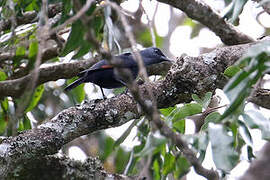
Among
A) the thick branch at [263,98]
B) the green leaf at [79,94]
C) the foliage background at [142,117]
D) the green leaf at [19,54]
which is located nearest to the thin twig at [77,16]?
the foliage background at [142,117]

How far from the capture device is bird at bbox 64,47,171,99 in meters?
4.55

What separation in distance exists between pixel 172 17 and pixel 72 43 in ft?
16.8

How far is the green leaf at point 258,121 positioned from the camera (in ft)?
7.33

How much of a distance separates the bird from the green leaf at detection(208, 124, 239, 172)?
214cm

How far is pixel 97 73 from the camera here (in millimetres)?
4680

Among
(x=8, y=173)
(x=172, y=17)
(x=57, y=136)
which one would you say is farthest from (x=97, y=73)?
(x=172, y=17)

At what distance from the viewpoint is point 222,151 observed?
2158mm

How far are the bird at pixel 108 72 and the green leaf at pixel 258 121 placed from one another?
2.01 m

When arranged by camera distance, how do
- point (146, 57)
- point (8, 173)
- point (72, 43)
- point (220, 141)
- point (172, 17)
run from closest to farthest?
point (220, 141) → point (8, 173) → point (72, 43) → point (146, 57) → point (172, 17)

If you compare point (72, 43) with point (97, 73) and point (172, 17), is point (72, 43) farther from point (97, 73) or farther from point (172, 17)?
point (172, 17)

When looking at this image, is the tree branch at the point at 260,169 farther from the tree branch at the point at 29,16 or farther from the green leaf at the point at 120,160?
the tree branch at the point at 29,16

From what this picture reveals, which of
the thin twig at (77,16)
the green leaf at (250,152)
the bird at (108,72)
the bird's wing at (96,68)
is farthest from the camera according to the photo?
the bird at (108,72)

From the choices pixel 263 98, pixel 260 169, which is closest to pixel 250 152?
pixel 263 98

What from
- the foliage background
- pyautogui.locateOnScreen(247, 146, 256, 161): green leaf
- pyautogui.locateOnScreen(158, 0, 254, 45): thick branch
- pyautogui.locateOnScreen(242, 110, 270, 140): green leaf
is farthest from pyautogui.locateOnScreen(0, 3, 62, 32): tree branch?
pyautogui.locateOnScreen(242, 110, 270, 140): green leaf
